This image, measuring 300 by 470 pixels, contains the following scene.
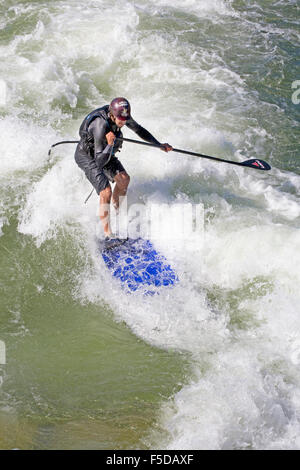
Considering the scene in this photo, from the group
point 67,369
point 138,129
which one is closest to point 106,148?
point 138,129

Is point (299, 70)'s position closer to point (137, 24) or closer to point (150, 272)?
point (137, 24)

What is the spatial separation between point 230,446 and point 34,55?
8.30 m

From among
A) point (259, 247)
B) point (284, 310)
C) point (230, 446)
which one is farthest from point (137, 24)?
point (230, 446)

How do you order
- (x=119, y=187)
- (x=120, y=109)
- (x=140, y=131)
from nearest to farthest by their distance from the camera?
(x=120, y=109) → (x=140, y=131) → (x=119, y=187)

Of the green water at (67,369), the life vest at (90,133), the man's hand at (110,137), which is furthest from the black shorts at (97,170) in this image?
the green water at (67,369)

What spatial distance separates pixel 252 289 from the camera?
17.7 ft

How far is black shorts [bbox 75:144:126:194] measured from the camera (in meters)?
5.52

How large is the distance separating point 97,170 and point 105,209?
17.9 inches

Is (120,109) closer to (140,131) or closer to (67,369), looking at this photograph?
(140,131)

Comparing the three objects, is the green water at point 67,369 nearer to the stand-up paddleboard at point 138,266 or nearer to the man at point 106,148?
the stand-up paddleboard at point 138,266

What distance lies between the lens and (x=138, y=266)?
5.46 meters

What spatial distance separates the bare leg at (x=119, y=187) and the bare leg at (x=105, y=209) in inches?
12.3

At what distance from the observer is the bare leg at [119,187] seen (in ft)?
19.1
